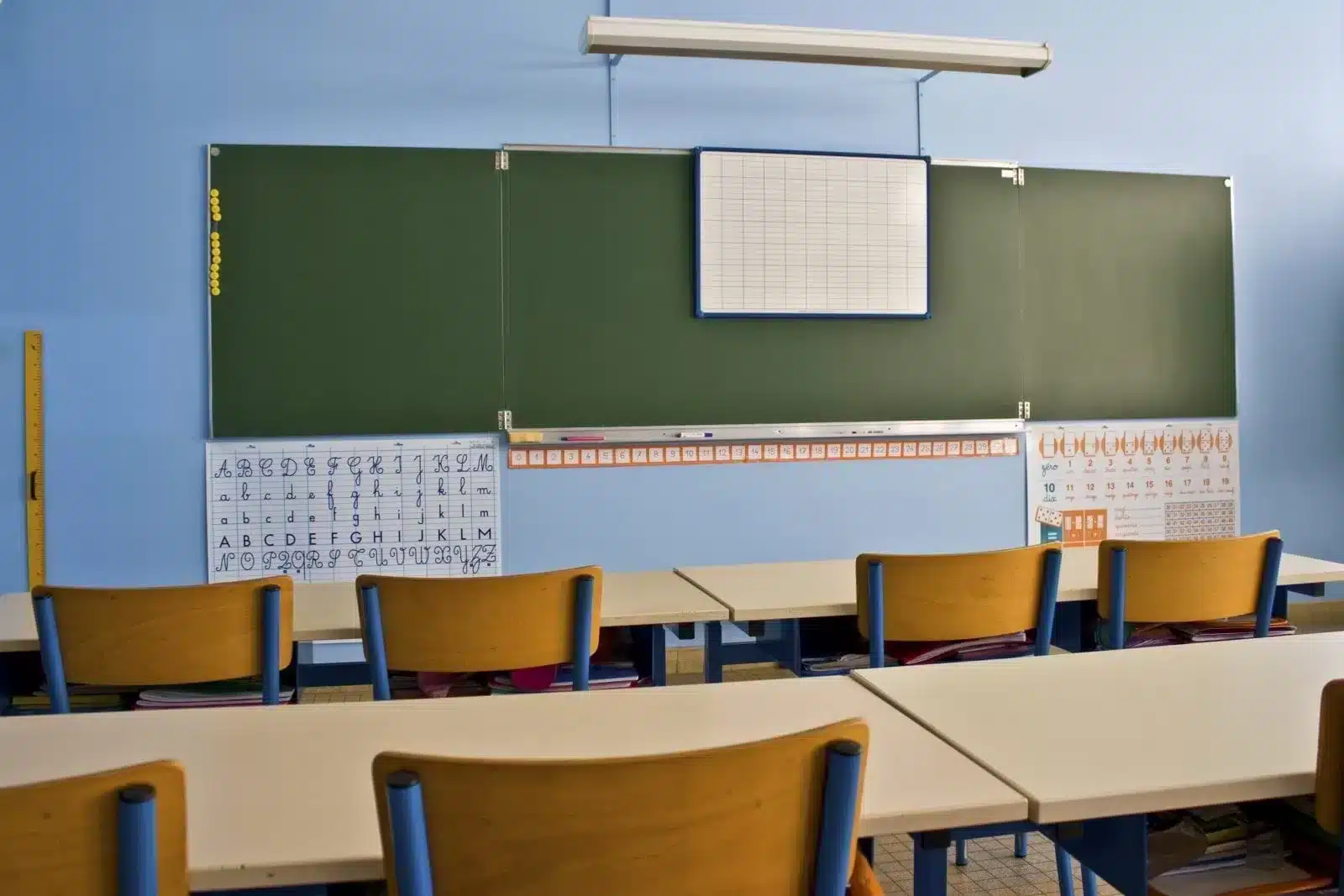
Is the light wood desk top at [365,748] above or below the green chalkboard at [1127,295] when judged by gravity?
below

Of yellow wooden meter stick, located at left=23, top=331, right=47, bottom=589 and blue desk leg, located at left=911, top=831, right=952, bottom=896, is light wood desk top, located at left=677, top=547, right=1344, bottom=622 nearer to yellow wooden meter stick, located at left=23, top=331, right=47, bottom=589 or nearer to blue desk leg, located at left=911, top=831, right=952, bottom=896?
blue desk leg, located at left=911, top=831, right=952, bottom=896

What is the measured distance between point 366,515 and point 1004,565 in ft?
8.47

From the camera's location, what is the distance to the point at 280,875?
3.47ft

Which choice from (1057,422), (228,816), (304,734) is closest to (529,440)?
(1057,422)

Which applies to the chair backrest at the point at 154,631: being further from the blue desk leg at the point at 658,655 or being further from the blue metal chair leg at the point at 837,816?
the blue metal chair leg at the point at 837,816

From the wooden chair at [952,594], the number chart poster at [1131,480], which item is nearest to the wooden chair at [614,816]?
the wooden chair at [952,594]

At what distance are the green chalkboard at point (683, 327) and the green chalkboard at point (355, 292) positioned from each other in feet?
0.49

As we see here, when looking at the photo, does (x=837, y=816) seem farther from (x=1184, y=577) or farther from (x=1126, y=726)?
(x=1184, y=577)

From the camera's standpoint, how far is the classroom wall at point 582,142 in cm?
407

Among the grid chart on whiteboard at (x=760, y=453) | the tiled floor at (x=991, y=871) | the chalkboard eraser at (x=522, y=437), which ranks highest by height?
the chalkboard eraser at (x=522, y=437)

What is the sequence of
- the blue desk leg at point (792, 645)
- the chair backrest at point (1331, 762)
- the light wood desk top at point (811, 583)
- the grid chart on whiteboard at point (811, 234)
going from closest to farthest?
the chair backrest at point (1331, 762) < the light wood desk top at point (811, 583) < the blue desk leg at point (792, 645) < the grid chart on whiteboard at point (811, 234)

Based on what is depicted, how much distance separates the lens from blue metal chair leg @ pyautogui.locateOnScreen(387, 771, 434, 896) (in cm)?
96

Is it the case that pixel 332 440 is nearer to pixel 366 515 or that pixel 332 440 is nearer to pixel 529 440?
pixel 366 515

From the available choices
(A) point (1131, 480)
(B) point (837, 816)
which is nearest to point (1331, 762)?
(B) point (837, 816)
